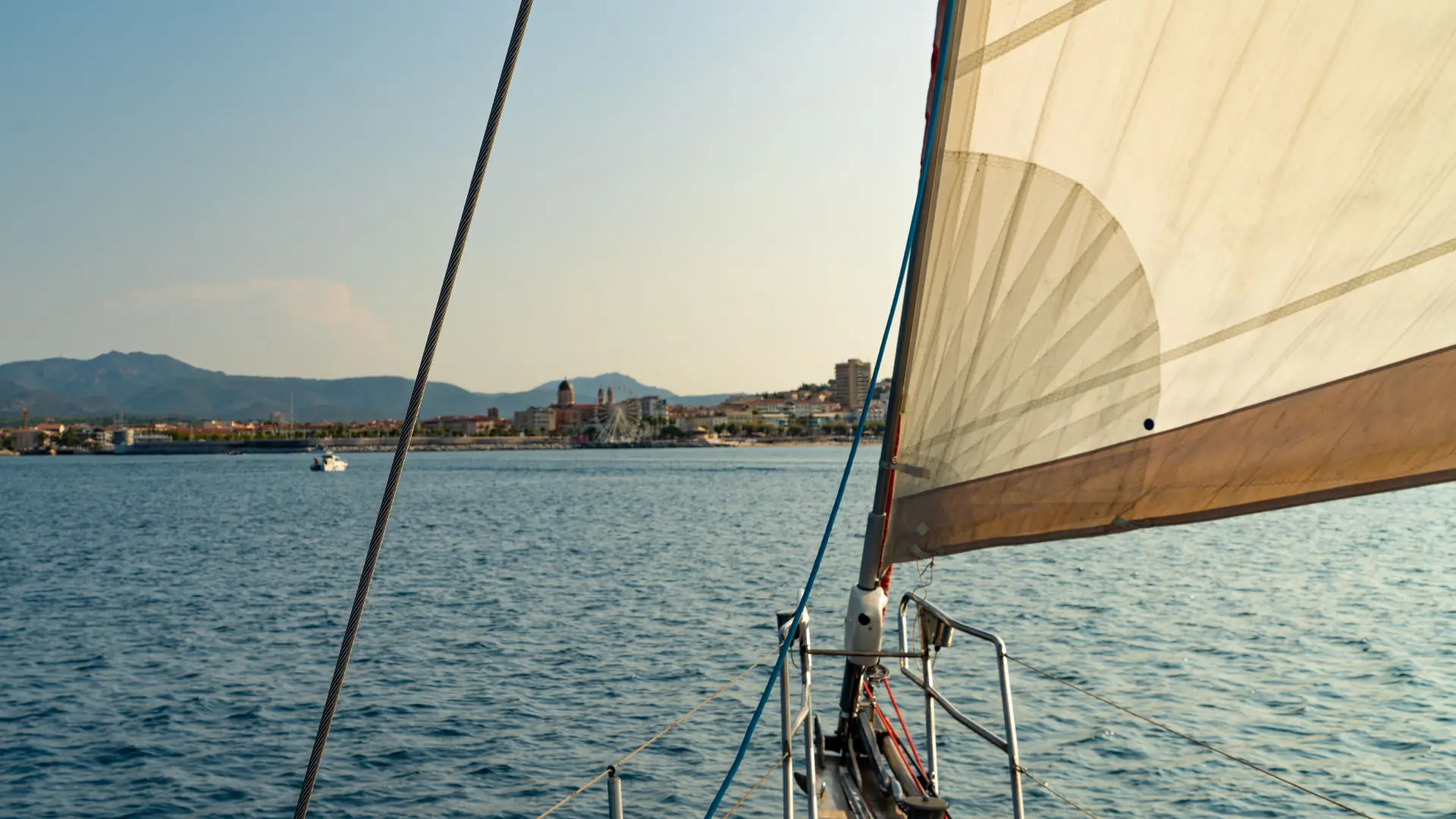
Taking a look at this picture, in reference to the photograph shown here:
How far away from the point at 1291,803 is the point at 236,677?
15.7 metres

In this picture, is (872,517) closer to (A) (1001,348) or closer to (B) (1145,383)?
(A) (1001,348)

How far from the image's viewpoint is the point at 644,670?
18.1 m

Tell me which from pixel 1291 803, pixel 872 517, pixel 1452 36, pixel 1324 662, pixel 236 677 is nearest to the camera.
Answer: pixel 1452 36

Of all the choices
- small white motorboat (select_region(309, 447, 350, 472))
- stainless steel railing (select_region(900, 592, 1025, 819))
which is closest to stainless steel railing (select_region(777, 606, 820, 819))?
stainless steel railing (select_region(900, 592, 1025, 819))

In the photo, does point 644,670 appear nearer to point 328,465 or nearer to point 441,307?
point 441,307

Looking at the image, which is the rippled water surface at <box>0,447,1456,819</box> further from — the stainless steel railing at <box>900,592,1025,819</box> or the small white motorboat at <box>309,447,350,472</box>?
the small white motorboat at <box>309,447,350,472</box>

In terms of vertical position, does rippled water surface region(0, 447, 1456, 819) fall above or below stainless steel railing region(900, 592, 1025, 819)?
below

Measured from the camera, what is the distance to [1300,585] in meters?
26.9

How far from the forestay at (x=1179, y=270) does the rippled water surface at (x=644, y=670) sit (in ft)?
25.7

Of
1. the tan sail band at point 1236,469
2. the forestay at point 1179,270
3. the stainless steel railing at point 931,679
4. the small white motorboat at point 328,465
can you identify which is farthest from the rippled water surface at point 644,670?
the small white motorboat at point 328,465

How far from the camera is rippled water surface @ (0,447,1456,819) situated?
1194 centimetres

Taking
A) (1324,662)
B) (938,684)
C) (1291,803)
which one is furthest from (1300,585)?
(1291,803)

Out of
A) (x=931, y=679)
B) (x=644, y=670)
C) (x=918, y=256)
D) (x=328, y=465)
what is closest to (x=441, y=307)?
(x=918, y=256)

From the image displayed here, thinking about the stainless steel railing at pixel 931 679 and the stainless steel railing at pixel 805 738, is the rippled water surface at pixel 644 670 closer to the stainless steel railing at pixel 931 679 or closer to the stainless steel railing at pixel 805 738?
the stainless steel railing at pixel 931 679
